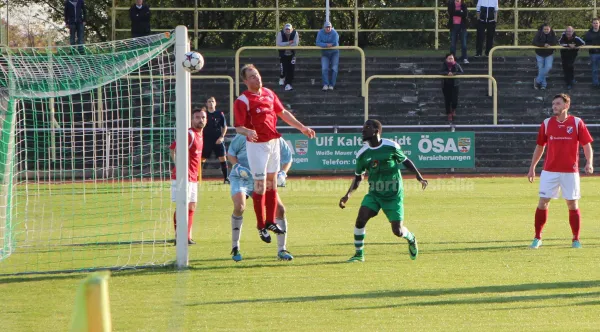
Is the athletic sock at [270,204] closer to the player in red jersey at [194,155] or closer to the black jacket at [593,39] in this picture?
the player in red jersey at [194,155]

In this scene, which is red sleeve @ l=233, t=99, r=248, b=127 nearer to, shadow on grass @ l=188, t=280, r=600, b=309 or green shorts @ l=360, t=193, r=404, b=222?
green shorts @ l=360, t=193, r=404, b=222

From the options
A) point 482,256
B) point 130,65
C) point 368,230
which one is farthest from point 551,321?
point 368,230

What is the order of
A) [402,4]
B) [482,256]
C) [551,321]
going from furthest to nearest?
[402,4]
[482,256]
[551,321]

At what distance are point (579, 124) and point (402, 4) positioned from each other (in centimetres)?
2547

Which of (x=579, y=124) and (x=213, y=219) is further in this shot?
(x=213, y=219)

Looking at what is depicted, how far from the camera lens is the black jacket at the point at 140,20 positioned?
91.5ft

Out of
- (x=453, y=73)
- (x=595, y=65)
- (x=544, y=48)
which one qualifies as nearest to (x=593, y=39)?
(x=595, y=65)

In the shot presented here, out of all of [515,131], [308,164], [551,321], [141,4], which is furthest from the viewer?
[141,4]

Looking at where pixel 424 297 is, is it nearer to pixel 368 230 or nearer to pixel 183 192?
pixel 183 192

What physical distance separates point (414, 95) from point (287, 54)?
426 cm

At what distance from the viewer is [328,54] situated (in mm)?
28000

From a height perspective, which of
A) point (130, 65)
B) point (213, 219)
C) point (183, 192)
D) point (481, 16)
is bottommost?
point (213, 219)

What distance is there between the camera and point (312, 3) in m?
37.1

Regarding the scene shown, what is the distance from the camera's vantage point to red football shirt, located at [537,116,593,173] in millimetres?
11930
